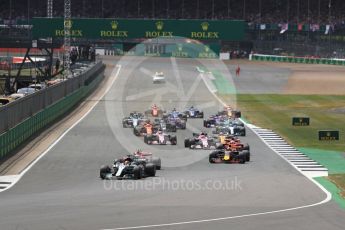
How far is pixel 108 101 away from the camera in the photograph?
84.1 metres

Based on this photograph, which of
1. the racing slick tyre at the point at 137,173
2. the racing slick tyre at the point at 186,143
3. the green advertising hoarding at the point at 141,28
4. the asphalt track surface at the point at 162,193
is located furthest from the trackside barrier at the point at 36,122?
the green advertising hoarding at the point at 141,28

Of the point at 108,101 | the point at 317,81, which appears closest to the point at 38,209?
the point at 108,101

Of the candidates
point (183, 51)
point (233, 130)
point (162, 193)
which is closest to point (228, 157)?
point (162, 193)

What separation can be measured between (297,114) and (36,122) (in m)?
27.0

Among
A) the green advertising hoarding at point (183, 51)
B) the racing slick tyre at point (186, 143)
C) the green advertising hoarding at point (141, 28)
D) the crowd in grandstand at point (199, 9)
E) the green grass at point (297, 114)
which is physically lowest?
the green grass at point (297, 114)

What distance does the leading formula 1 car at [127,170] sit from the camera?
35.3 metres

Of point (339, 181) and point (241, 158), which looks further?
point (241, 158)

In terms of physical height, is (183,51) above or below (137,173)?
above

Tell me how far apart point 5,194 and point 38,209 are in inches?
185

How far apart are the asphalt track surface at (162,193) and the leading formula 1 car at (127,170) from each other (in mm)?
497

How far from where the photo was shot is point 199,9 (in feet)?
572

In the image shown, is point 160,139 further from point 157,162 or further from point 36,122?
point 157,162

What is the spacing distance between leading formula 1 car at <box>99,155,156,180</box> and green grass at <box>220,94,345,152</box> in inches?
630

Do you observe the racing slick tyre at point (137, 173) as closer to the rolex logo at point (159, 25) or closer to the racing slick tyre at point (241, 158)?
the racing slick tyre at point (241, 158)
